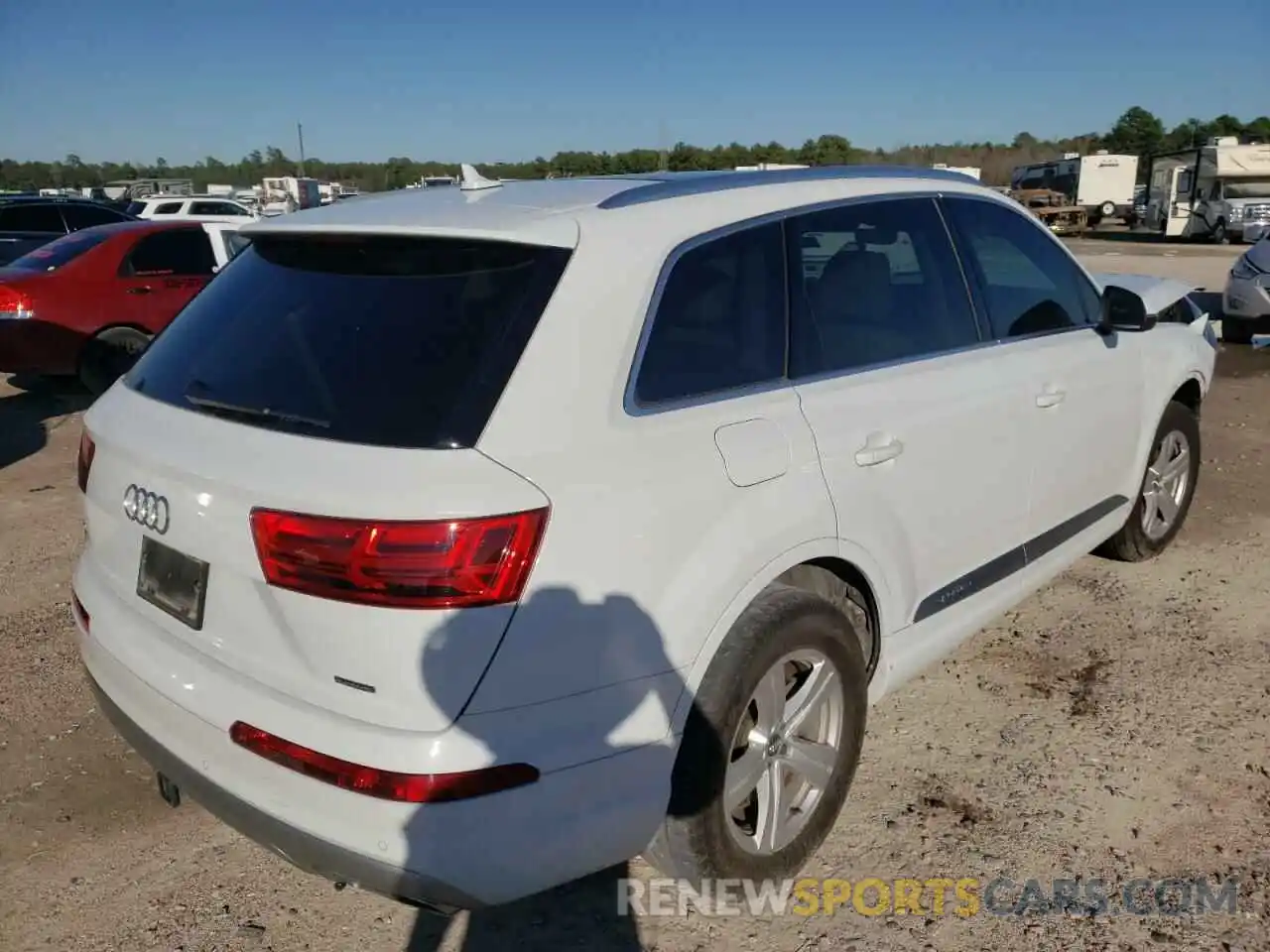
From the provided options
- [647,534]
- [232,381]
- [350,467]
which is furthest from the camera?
[232,381]

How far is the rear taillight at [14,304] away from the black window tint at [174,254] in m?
0.86

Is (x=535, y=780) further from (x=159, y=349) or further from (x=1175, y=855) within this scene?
(x=1175, y=855)

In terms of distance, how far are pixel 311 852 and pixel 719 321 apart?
1.53m

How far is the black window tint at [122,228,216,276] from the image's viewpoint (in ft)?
29.7

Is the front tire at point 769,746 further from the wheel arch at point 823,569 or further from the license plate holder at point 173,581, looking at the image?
the license plate holder at point 173,581

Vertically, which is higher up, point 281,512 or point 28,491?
point 281,512

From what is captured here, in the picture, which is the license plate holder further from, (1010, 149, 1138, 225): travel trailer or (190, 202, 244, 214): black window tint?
(1010, 149, 1138, 225): travel trailer

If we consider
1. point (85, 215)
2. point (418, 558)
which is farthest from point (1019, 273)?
point (85, 215)

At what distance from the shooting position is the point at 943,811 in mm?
3107

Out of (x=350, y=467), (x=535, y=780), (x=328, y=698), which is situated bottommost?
(x=535, y=780)

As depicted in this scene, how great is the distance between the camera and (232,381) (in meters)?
2.40

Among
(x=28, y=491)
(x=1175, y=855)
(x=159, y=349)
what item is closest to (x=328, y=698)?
(x=159, y=349)

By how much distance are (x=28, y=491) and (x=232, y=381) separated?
16.4ft

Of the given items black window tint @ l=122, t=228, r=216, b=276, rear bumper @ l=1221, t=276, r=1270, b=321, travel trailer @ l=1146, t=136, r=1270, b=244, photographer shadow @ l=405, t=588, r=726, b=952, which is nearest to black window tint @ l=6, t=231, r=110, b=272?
black window tint @ l=122, t=228, r=216, b=276
